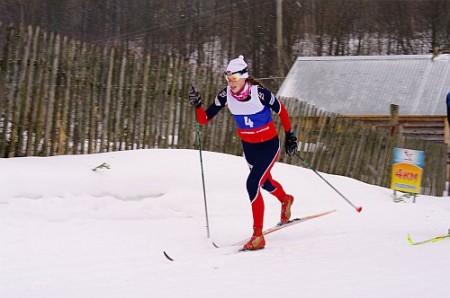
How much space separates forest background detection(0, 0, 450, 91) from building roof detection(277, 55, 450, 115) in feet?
42.5

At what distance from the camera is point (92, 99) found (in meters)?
8.55

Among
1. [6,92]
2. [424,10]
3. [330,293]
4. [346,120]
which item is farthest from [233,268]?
[424,10]

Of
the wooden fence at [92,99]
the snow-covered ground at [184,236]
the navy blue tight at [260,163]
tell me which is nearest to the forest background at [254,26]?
the wooden fence at [92,99]

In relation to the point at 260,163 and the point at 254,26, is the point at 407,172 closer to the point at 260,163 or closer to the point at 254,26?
the point at 260,163

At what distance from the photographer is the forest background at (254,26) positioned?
44344 millimetres

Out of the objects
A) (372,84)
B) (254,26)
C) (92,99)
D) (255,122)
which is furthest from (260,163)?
Result: (254,26)

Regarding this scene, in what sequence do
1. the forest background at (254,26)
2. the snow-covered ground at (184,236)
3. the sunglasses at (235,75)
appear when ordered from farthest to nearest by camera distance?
1. the forest background at (254,26)
2. the sunglasses at (235,75)
3. the snow-covered ground at (184,236)

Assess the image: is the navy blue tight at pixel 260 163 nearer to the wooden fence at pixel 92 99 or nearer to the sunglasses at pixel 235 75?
the sunglasses at pixel 235 75

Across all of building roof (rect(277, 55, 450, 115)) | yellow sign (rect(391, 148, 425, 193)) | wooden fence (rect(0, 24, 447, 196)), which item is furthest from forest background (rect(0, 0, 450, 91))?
wooden fence (rect(0, 24, 447, 196))

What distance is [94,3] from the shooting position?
4709cm

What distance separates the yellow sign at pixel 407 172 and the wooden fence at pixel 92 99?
231 cm

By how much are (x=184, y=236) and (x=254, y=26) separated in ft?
131

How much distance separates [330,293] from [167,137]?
6296mm

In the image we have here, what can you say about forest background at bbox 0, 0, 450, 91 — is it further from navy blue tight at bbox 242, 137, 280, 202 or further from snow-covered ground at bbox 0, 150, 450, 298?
navy blue tight at bbox 242, 137, 280, 202
